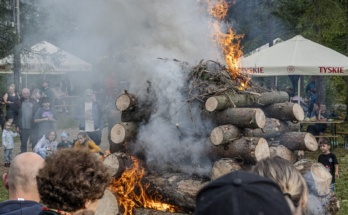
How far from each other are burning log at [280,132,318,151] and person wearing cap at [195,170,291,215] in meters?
6.24

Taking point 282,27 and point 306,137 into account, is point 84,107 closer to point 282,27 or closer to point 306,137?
point 306,137

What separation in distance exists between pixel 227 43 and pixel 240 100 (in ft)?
4.72

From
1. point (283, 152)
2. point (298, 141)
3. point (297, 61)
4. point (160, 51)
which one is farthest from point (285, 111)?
point (297, 61)

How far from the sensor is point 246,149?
721 centimetres

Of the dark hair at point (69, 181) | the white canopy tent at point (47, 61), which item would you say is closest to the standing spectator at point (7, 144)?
the white canopy tent at point (47, 61)

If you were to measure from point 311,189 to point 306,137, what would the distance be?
55.6 inches

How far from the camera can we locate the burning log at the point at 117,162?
7645 mm

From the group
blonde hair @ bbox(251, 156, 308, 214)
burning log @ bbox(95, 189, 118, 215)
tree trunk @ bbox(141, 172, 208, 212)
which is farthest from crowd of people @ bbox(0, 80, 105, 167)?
blonde hair @ bbox(251, 156, 308, 214)

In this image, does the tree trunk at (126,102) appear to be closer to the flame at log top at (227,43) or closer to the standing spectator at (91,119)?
the flame at log top at (227,43)

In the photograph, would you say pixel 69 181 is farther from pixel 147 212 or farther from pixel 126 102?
pixel 126 102

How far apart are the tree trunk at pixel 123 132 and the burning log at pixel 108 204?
0.83 metres

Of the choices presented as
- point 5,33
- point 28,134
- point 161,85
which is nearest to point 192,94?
point 161,85

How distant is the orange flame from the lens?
7578 mm

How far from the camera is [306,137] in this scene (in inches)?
322
